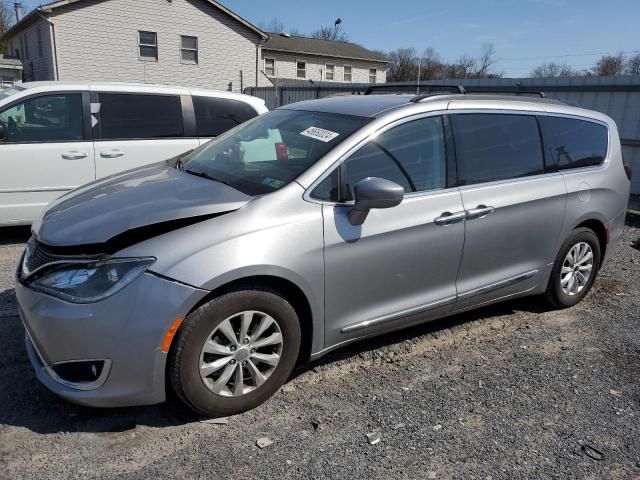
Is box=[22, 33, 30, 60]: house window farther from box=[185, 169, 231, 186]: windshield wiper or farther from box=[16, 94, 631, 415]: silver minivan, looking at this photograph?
box=[185, 169, 231, 186]: windshield wiper

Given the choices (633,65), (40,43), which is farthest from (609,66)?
(40,43)

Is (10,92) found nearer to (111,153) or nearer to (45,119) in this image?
(45,119)

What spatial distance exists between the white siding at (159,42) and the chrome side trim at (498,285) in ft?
73.3

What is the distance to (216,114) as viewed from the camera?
260 inches

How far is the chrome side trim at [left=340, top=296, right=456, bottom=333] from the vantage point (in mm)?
3270

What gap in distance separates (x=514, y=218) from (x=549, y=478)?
1841 millimetres

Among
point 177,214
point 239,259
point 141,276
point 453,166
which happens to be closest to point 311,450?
point 239,259

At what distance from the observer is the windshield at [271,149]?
322 centimetres

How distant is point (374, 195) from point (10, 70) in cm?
3072

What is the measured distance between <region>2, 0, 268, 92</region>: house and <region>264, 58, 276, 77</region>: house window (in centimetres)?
830

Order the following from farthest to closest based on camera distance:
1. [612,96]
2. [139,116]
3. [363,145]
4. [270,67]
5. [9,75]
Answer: [270,67] → [9,75] → [612,96] → [139,116] → [363,145]

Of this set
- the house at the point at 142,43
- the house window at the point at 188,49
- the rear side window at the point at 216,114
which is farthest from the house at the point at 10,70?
the rear side window at the point at 216,114

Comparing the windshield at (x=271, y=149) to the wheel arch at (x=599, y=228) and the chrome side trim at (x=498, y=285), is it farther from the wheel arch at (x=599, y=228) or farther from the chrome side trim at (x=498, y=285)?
the wheel arch at (x=599, y=228)

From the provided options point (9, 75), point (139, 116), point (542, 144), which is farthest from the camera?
point (9, 75)
